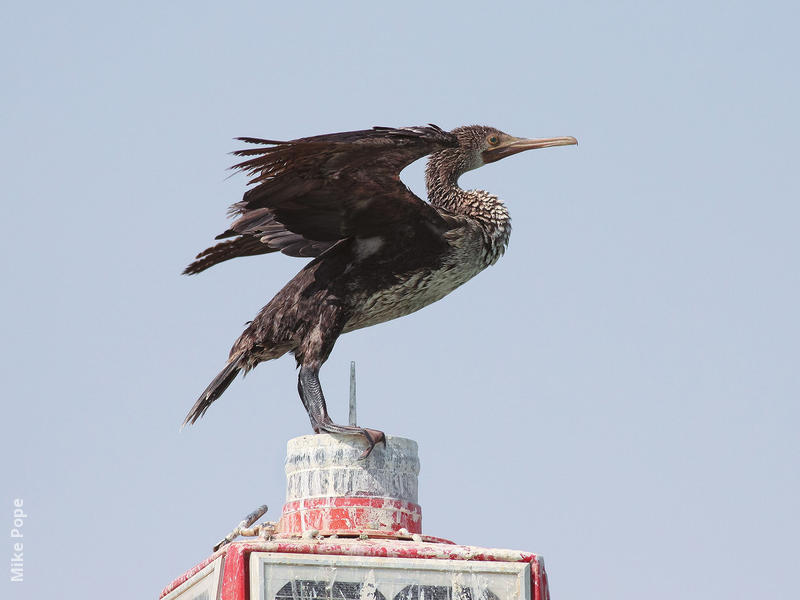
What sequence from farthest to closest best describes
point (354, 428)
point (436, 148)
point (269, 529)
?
point (436, 148), point (354, 428), point (269, 529)

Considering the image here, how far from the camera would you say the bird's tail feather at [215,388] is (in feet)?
22.1

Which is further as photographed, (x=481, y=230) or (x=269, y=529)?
(x=481, y=230)

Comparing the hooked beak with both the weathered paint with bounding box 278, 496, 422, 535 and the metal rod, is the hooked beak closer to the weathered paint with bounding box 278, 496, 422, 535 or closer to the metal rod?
the metal rod

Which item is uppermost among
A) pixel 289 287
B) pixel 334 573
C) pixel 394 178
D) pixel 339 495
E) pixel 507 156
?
pixel 507 156

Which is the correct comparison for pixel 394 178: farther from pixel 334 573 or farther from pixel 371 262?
pixel 334 573

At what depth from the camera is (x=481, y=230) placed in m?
7.29

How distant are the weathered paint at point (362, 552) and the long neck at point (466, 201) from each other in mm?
2546

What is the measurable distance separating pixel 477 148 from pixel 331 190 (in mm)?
1669

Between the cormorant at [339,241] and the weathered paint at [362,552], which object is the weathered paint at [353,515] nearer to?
the weathered paint at [362,552]

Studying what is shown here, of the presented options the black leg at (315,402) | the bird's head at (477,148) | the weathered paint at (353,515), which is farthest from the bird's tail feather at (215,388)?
the bird's head at (477,148)

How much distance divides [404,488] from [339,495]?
29 cm

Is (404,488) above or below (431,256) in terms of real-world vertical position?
below

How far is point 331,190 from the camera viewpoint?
6.77 m

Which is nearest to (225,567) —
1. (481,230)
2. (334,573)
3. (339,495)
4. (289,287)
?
(334,573)
